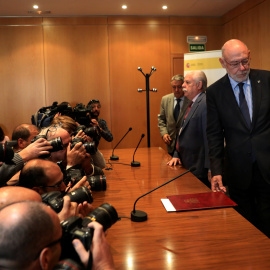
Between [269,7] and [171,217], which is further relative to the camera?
[269,7]

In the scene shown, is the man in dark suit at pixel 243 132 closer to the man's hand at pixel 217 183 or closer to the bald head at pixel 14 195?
the man's hand at pixel 217 183

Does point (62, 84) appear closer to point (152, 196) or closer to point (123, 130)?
point (123, 130)

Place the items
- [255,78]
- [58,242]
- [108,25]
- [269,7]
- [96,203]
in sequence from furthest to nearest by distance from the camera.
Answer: [108,25] < [269,7] < [255,78] < [96,203] < [58,242]

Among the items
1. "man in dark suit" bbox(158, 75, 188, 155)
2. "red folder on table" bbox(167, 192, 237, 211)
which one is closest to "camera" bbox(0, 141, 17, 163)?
"red folder on table" bbox(167, 192, 237, 211)

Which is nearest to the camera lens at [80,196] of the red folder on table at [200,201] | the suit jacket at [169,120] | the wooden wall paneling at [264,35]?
the red folder on table at [200,201]

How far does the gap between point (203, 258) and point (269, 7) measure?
15.1 feet

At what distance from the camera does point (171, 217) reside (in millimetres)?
1570

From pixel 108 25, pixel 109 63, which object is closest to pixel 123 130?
pixel 109 63

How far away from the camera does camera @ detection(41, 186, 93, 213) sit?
3.85ft

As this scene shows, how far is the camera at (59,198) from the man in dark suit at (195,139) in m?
1.59

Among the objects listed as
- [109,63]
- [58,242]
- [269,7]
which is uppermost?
[269,7]

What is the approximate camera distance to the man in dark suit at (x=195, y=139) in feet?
9.30

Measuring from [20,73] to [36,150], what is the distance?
15.3 feet

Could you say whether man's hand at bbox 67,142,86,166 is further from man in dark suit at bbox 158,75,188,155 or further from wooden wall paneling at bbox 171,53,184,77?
wooden wall paneling at bbox 171,53,184,77
